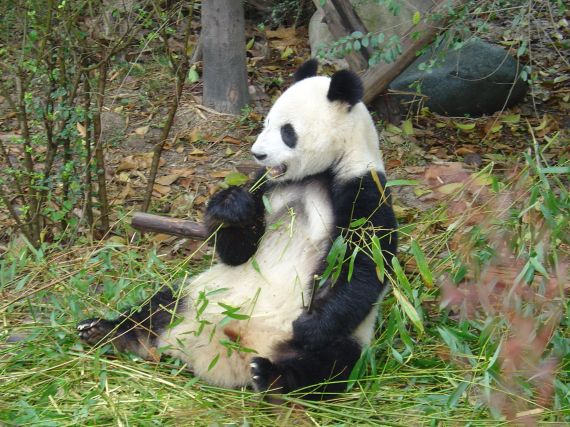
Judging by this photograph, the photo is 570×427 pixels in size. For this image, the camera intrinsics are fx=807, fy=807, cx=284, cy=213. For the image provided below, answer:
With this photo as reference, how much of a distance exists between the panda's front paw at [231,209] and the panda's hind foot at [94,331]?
673 millimetres

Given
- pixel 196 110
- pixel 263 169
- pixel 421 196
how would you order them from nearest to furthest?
pixel 263 169 → pixel 421 196 → pixel 196 110

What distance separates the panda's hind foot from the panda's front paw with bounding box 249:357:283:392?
0.75 m

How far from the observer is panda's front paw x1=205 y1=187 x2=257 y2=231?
3.74 meters

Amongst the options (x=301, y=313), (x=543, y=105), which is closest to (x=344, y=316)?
(x=301, y=313)

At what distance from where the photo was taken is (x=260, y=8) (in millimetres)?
8070

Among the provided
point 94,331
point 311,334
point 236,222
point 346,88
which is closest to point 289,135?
point 346,88

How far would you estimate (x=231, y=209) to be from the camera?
12.3 ft

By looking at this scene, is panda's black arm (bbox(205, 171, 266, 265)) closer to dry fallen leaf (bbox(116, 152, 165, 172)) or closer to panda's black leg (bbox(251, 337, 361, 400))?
panda's black leg (bbox(251, 337, 361, 400))

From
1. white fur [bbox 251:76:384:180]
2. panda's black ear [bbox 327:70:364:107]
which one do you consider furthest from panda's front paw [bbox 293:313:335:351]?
panda's black ear [bbox 327:70:364:107]

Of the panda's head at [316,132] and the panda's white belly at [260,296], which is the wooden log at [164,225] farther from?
the panda's head at [316,132]

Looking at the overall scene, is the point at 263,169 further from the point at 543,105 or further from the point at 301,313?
the point at 543,105

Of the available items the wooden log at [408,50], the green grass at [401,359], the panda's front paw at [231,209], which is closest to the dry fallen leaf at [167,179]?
the wooden log at [408,50]

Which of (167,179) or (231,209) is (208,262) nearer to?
(231,209)

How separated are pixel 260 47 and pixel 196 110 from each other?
1416 mm
